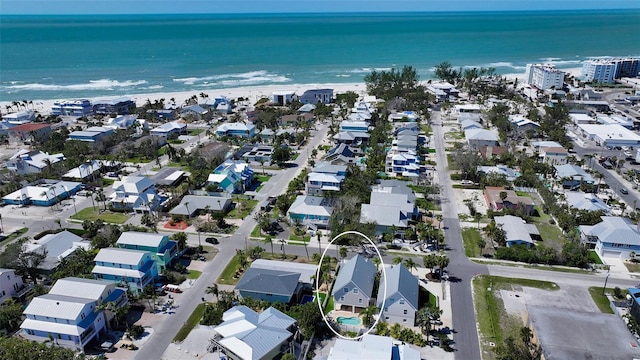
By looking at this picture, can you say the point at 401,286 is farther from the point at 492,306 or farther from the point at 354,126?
the point at 354,126

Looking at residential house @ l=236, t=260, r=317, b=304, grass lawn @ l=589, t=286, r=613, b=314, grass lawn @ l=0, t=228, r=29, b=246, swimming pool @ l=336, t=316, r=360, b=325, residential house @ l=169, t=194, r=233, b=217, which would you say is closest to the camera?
swimming pool @ l=336, t=316, r=360, b=325

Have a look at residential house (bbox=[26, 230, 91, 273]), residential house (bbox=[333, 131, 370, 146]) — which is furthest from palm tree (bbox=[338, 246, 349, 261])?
residential house (bbox=[333, 131, 370, 146])

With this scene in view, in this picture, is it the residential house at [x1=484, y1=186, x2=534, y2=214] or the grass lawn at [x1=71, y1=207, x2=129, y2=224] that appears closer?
the residential house at [x1=484, y1=186, x2=534, y2=214]

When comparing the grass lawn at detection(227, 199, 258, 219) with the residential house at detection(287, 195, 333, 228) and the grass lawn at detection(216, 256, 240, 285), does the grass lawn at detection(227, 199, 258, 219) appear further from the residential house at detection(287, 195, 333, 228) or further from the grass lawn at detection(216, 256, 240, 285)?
the grass lawn at detection(216, 256, 240, 285)

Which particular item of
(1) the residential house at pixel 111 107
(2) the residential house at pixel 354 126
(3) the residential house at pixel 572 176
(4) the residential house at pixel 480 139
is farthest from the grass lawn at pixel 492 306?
(1) the residential house at pixel 111 107

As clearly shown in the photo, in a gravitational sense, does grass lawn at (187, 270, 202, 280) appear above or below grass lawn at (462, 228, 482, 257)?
below

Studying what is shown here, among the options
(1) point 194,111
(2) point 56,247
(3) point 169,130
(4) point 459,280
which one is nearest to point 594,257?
(4) point 459,280
